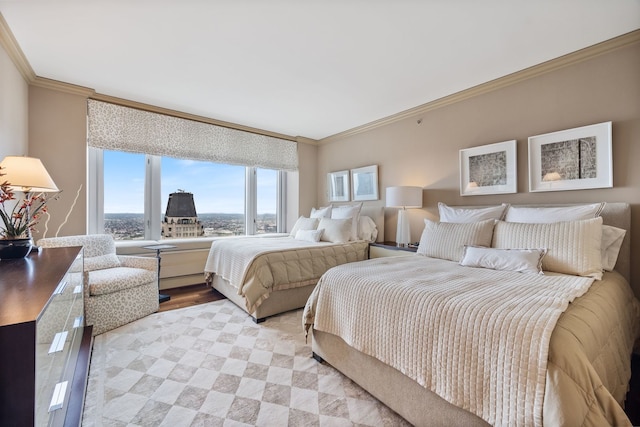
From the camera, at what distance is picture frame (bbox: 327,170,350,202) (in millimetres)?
4756

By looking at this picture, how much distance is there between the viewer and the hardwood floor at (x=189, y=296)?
329 centimetres

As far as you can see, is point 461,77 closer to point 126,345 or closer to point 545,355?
point 545,355

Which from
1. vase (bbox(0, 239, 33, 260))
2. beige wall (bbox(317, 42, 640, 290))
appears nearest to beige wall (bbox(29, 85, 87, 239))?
vase (bbox(0, 239, 33, 260))

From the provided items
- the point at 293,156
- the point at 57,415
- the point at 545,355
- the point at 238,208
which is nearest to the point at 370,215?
the point at 293,156

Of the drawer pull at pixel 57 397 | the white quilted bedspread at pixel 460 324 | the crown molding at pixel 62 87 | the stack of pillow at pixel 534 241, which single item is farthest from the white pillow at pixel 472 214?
the crown molding at pixel 62 87

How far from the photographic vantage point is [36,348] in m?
0.75

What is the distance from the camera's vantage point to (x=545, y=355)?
972 mm

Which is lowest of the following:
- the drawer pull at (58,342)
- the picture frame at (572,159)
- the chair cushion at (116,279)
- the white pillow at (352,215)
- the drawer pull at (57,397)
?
the drawer pull at (57,397)

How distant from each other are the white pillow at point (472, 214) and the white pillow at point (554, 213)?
102 mm

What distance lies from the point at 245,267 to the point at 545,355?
245 cm

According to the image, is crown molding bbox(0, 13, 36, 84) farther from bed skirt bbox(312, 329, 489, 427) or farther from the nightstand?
the nightstand

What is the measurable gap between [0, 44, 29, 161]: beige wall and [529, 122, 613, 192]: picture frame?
4612mm

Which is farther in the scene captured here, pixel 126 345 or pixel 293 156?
pixel 293 156

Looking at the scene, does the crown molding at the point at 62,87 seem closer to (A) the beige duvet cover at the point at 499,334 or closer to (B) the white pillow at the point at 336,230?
(B) the white pillow at the point at 336,230
